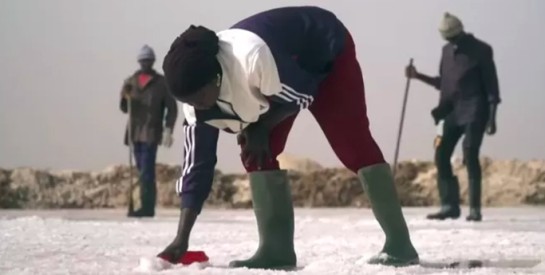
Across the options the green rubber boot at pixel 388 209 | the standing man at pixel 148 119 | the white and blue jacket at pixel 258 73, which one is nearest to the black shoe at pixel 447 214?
the standing man at pixel 148 119

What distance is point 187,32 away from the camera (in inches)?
86.4

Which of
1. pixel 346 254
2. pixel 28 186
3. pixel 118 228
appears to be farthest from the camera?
pixel 28 186

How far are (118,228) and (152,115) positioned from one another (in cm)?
155

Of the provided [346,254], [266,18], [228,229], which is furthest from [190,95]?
[228,229]

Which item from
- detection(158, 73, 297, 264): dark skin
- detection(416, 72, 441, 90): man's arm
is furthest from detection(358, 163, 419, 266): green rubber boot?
detection(416, 72, 441, 90): man's arm

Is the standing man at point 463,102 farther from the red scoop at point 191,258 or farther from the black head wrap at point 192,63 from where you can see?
the black head wrap at point 192,63

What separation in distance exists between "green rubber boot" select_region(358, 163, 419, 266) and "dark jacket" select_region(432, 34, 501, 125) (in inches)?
97.2

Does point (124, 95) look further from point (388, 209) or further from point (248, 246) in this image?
point (388, 209)

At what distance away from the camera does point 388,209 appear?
8.07 ft

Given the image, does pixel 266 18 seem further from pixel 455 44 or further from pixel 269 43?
pixel 455 44

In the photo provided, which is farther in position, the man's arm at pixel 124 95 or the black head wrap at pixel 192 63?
the man's arm at pixel 124 95

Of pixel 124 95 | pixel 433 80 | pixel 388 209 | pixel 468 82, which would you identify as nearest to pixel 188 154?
pixel 388 209

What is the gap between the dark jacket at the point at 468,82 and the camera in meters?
4.88

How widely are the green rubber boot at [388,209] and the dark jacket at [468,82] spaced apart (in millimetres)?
2468
